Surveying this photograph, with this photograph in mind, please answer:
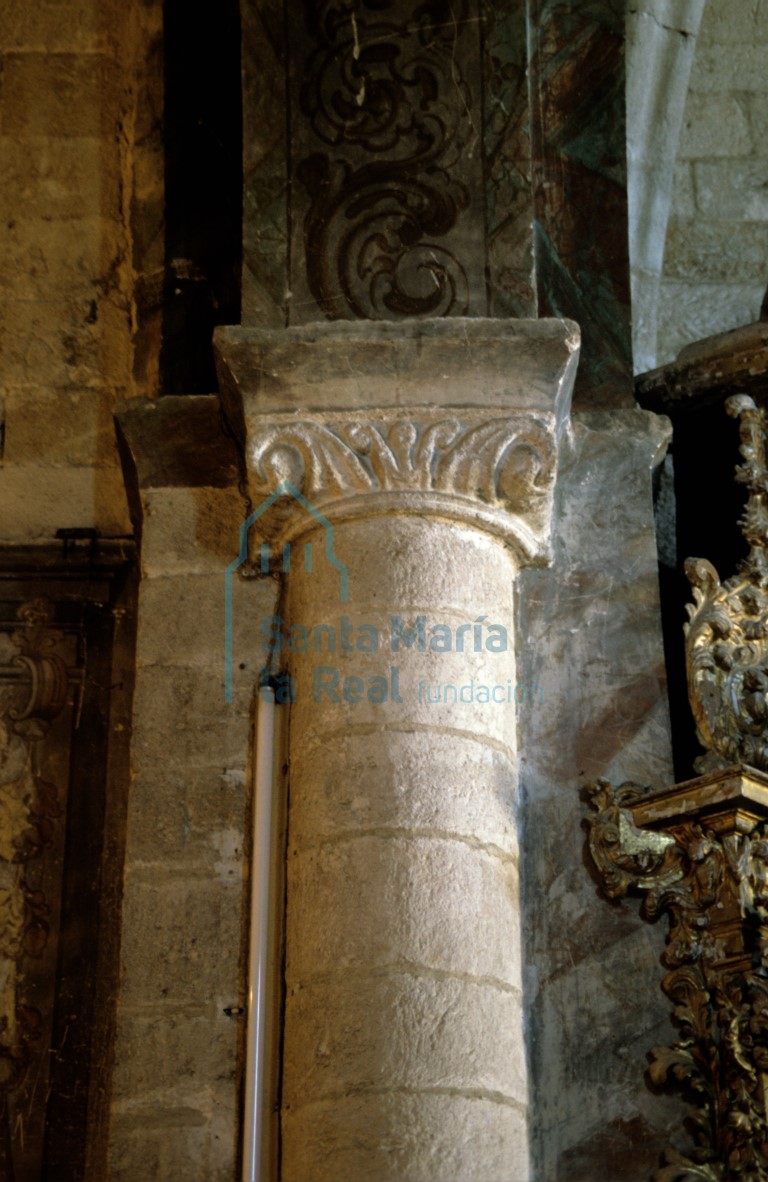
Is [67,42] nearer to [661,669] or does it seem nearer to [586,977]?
[661,669]

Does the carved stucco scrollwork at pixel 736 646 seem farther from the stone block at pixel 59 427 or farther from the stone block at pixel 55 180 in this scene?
the stone block at pixel 55 180

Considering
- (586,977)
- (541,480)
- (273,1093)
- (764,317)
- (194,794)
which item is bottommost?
(273,1093)

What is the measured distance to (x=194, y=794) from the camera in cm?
338

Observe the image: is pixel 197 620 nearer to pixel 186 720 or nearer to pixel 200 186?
pixel 186 720

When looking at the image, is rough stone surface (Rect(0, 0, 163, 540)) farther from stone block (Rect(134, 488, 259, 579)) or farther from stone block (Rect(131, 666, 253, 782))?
stone block (Rect(131, 666, 253, 782))

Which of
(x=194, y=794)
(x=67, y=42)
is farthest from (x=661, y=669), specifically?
(x=67, y=42)

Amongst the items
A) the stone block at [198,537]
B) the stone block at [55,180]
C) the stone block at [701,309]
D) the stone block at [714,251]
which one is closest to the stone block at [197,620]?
the stone block at [198,537]

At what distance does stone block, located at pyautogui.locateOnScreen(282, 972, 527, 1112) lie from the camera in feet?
9.87

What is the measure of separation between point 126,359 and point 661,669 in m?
1.41

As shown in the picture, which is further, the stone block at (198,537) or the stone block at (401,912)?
the stone block at (198,537)

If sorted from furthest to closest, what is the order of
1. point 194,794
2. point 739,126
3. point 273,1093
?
point 739,126 → point 194,794 → point 273,1093

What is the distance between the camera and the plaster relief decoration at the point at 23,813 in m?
3.57

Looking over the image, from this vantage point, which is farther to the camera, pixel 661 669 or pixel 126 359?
pixel 126 359

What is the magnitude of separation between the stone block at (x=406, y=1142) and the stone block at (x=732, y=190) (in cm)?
245
